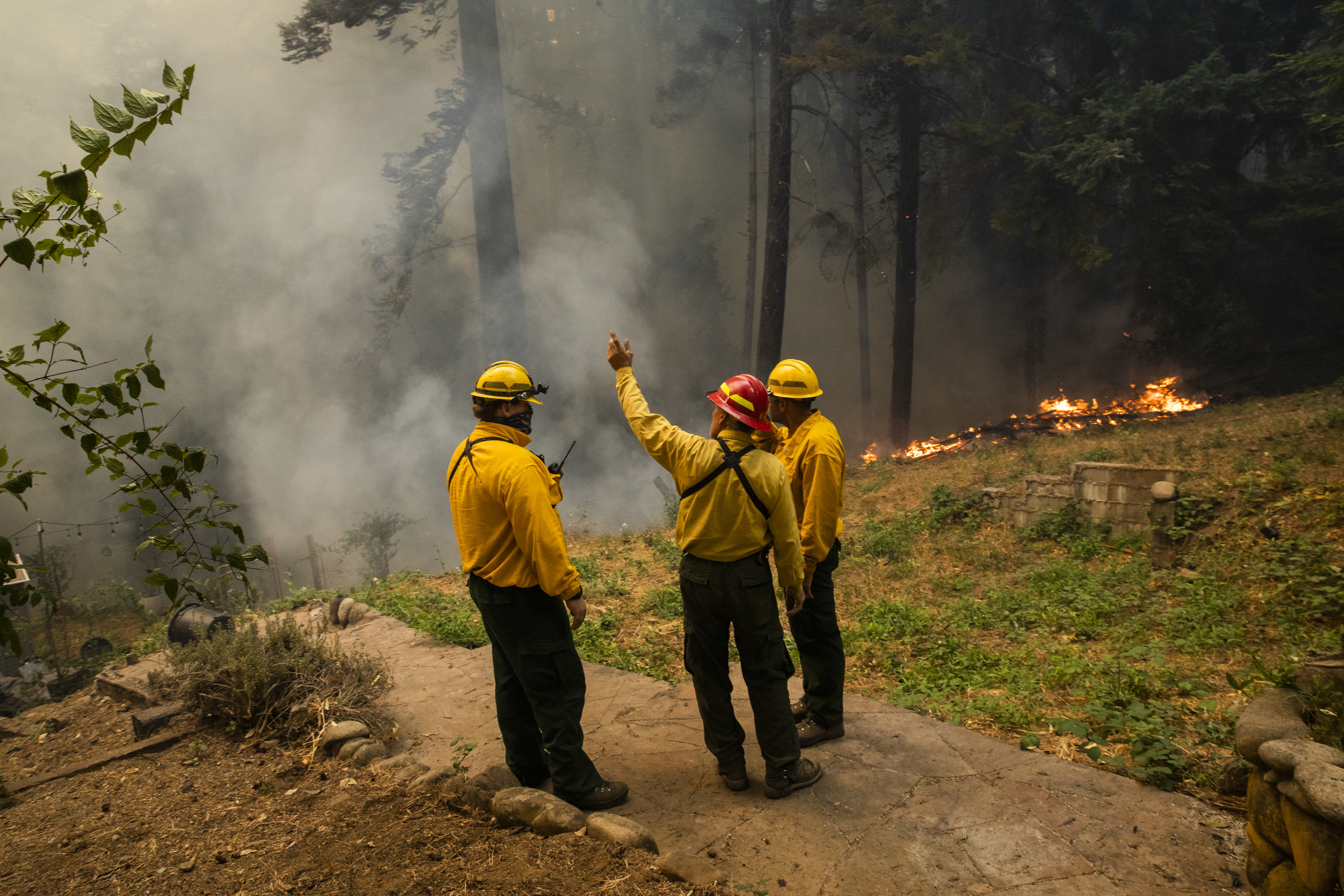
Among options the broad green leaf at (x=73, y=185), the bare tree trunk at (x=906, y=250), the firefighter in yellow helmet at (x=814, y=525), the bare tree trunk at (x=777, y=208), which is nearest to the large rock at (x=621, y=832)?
the firefighter in yellow helmet at (x=814, y=525)

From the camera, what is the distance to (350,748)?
451 cm

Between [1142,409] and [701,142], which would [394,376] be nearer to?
[701,142]

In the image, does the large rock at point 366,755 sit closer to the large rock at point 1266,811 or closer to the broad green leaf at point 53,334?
the broad green leaf at point 53,334

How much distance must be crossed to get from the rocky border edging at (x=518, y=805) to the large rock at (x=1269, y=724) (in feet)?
7.30

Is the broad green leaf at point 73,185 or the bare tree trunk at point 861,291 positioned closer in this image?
the broad green leaf at point 73,185

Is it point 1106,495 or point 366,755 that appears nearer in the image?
point 366,755

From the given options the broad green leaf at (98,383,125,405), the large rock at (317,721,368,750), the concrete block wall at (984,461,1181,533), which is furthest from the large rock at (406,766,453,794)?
the concrete block wall at (984,461,1181,533)

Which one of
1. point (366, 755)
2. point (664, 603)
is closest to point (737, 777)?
point (366, 755)

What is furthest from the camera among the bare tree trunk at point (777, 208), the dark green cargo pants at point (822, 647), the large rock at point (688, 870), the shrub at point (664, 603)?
the bare tree trunk at point (777, 208)

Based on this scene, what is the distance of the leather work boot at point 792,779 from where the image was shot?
372cm

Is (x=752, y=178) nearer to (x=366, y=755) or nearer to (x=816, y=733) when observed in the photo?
(x=816, y=733)

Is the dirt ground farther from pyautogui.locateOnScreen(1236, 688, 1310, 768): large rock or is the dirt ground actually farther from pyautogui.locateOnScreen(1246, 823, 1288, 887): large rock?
pyautogui.locateOnScreen(1236, 688, 1310, 768): large rock

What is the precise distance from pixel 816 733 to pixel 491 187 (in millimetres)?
20607

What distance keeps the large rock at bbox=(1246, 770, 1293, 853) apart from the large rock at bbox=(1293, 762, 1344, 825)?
9.3 inches
